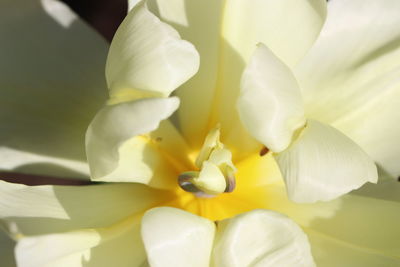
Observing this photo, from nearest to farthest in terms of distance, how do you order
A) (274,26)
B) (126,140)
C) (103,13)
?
(126,140), (274,26), (103,13)

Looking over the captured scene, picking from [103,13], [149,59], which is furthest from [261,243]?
[103,13]

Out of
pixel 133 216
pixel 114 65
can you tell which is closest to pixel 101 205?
pixel 133 216

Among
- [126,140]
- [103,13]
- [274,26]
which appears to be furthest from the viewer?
[103,13]

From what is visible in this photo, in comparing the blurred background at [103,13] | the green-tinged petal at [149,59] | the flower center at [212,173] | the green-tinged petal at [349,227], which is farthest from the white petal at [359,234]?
the blurred background at [103,13]

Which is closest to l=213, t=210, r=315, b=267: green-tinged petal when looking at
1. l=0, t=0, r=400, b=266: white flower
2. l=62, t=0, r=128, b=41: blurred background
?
l=0, t=0, r=400, b=266: white flower

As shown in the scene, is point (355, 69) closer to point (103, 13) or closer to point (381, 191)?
point (381, 191)

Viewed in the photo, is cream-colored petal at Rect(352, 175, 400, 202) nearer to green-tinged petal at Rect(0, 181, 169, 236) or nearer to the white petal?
the white petal

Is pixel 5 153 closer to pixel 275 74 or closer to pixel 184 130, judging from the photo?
pixel 184 130

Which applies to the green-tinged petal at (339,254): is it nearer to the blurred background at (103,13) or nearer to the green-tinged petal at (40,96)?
the green-tinged petal at (40,96)
